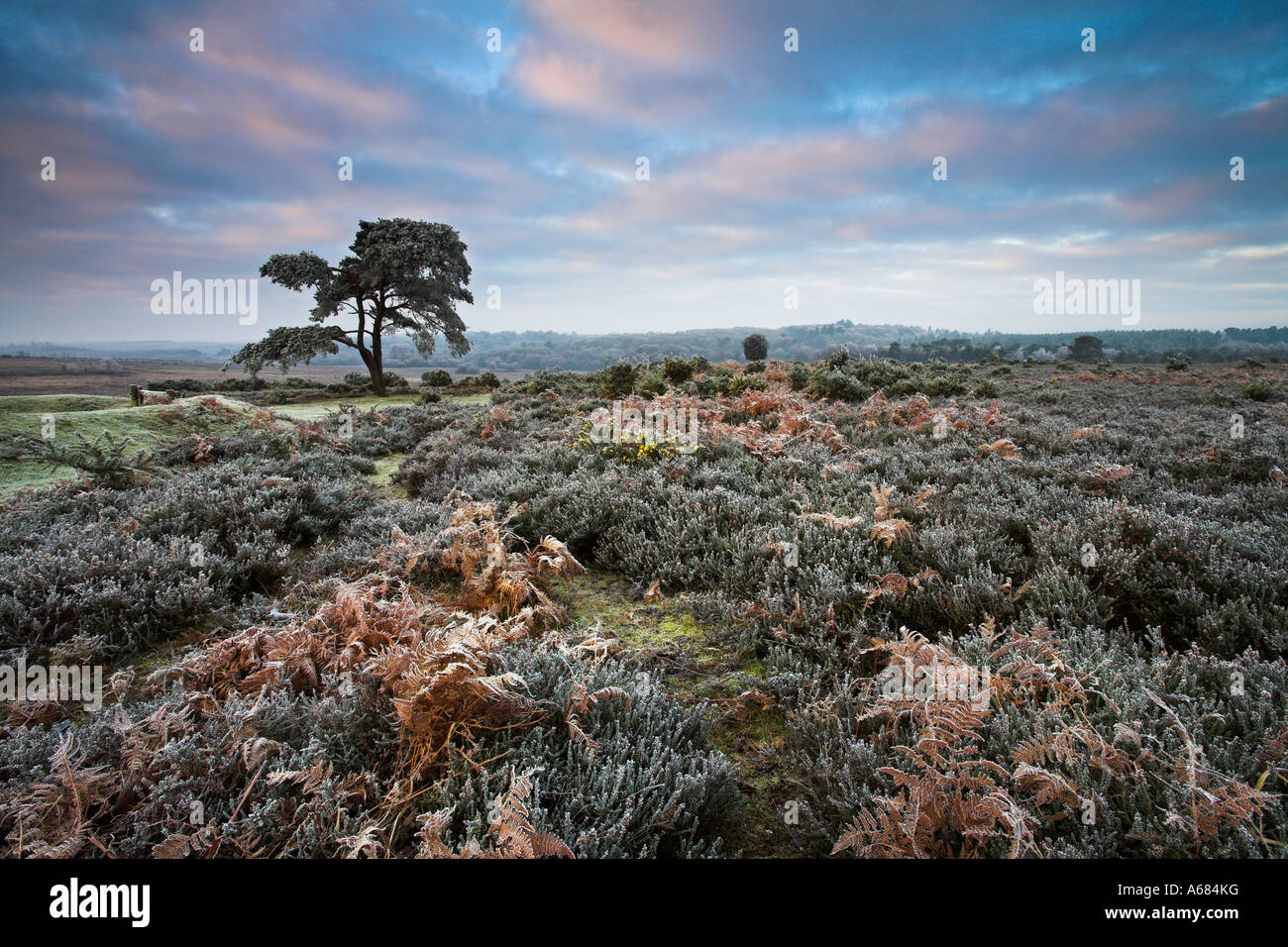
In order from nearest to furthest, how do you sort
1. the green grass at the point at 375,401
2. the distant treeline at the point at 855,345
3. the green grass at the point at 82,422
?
the green grass at the point at 82,422
the green grass at the point at 375,401
the distant treeline at the point at 855,345

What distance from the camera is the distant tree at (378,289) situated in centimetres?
2230

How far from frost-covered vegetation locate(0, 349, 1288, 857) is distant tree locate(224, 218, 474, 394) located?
17.6 meters

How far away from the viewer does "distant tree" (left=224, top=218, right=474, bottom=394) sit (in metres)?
22.3

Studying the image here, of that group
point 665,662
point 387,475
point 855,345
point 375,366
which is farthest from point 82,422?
Result: point 855,345

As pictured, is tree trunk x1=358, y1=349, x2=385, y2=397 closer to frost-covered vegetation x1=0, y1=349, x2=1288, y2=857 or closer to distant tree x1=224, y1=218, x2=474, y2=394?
distant tree x1=224, y1=218, x2=474, y2=394

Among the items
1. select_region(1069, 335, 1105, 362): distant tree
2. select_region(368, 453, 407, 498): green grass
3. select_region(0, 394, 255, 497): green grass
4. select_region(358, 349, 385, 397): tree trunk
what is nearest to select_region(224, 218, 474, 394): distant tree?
select_region(358, 349, 385, 397): tree trunk

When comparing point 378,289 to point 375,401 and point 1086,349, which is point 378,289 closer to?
point 375,401

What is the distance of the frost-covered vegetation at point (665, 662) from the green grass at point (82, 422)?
1.10 metres

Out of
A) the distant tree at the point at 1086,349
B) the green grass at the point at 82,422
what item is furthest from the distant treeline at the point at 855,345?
the green grass at the point at 82,422

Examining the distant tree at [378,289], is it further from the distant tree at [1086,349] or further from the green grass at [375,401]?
the distant tree at [1086,349]

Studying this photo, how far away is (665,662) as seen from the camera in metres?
3.54

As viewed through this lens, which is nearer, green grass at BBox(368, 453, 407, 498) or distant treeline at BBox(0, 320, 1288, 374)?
green grass at BBox(368, 453, 407, 498)
